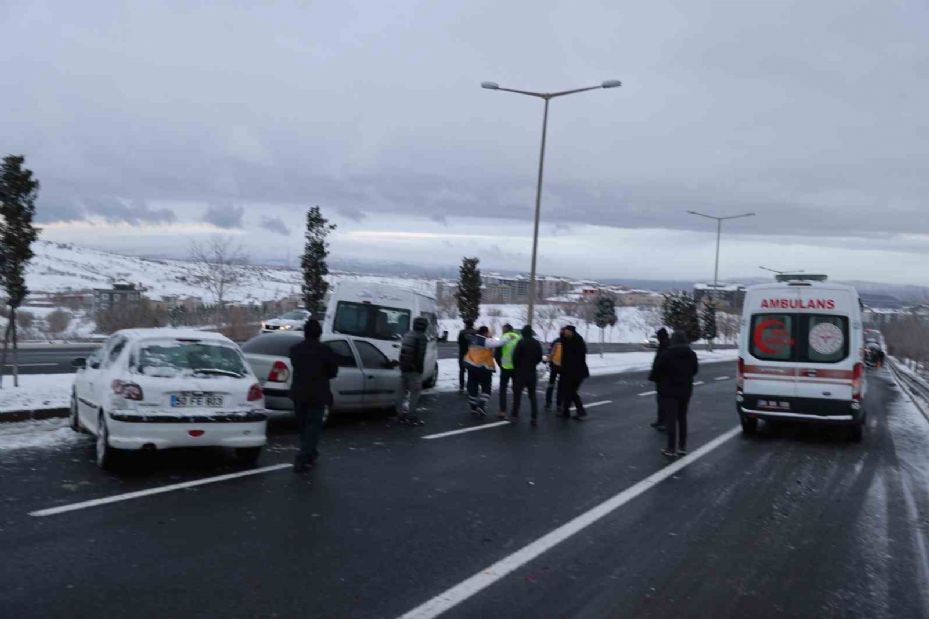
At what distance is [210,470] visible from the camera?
8789 mm

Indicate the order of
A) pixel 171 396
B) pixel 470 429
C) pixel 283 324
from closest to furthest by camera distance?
pixel 171 396 → pixel 470 429 → pixel 283 324

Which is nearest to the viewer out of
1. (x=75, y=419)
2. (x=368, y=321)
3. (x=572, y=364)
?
(x=75, y=419)

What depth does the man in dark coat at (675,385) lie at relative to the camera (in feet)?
36.0

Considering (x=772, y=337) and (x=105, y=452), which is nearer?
(x=105, y=452)

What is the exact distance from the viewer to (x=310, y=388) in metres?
8.86

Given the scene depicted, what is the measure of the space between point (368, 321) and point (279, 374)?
622cm

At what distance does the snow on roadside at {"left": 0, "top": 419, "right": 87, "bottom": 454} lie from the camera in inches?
383

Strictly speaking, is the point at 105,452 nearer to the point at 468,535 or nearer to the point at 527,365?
the point at 468,535

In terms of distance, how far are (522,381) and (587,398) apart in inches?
225

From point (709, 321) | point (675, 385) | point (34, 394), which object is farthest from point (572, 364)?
point (709, 321)

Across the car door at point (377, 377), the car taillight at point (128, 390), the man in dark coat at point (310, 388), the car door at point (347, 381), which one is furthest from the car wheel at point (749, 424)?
the car taillight at point (128, 390)

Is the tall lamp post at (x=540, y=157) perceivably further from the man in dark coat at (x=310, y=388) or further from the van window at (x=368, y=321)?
the man in dark coat at (x=310, y=388)

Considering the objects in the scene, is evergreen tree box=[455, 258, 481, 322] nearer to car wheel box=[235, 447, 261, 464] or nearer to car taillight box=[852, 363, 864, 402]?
car taillight box=[852, 363, 864, 402]

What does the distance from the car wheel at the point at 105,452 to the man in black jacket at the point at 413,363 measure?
5.09m
